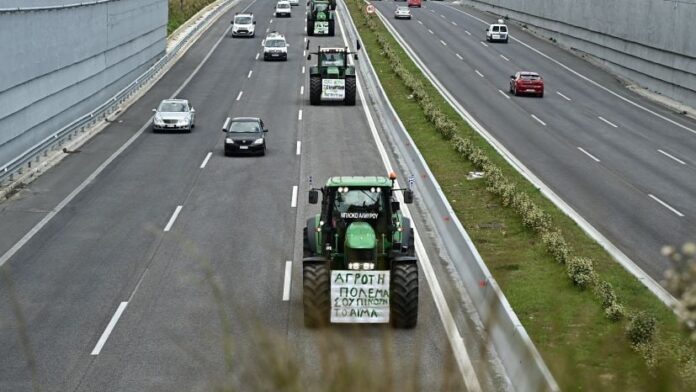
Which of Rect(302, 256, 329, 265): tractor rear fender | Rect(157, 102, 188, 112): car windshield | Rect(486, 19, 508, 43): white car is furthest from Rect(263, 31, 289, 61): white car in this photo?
Rect(302, 256, 329, 265): tractor rear fender

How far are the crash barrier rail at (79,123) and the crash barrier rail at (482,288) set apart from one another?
13147mm

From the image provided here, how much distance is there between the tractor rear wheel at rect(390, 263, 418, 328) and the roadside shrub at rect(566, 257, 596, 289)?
431 cm

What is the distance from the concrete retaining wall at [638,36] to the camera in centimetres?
5991

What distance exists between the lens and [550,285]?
2141 cm

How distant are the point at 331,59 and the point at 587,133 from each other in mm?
13824

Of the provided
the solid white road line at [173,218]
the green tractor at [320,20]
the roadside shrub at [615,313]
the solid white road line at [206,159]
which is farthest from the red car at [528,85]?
the roadside shrub at [615,313]

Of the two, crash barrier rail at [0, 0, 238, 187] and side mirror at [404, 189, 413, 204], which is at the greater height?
side mirror at [404, 189, 413, 204]

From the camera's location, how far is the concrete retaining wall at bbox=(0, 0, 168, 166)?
3612 cm

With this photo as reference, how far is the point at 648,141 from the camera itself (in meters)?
47.2

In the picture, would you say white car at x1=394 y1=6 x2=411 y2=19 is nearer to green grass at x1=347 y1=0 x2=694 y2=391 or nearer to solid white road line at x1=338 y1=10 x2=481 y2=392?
green grass at x1=347 y1=0 x2=694 y2=391

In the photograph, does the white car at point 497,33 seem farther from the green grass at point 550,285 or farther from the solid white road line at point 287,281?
the solid white road line at point 287,281

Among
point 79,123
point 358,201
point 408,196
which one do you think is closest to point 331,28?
point 79,123

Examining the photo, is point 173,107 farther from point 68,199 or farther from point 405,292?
point 405,292

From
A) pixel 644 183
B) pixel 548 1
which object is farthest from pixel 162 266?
pixel 548 1
